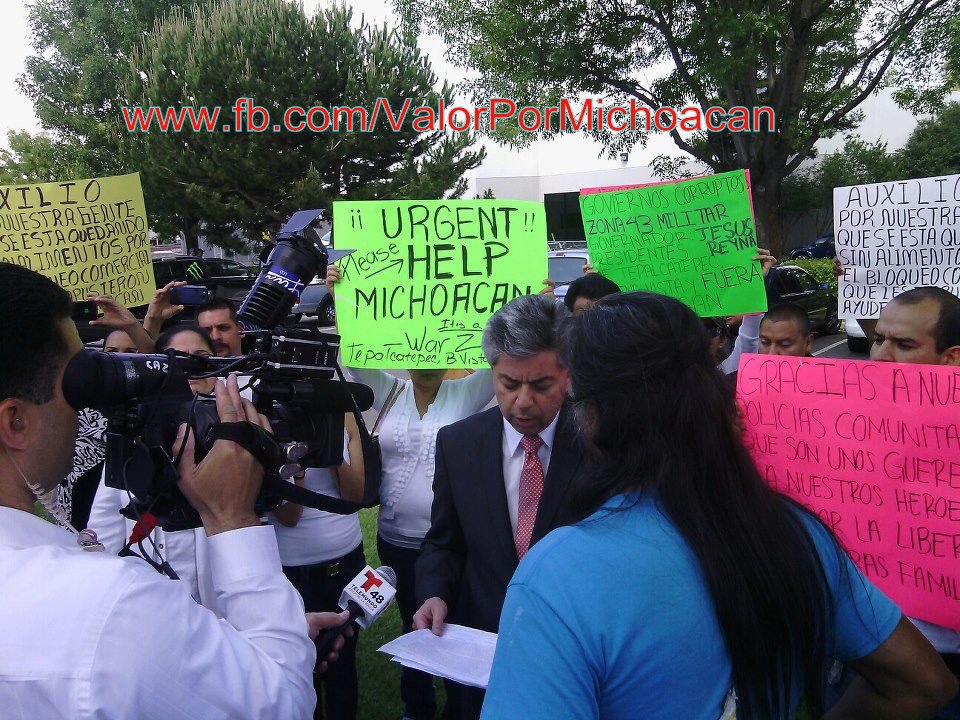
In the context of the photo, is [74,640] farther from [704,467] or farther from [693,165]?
[693,165]

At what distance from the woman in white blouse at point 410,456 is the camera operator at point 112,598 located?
170 centimetres

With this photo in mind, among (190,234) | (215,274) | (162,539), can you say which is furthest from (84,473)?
(190,234)

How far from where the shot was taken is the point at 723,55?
1243 centimetres

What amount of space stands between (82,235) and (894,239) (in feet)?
14.1

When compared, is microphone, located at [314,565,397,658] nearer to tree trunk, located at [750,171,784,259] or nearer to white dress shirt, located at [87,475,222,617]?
white dress shirt, located at [87,475,222,617]

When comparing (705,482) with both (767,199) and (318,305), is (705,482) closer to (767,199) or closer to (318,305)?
(767,199)

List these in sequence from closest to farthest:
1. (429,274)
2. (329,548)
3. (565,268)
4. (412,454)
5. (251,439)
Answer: (251,439) → (329,548) → (412,454) → (429,274) → (565,268)

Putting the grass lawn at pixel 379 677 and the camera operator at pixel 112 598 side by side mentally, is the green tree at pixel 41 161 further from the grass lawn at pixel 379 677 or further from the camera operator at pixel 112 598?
the camera operator at pixel 112 598

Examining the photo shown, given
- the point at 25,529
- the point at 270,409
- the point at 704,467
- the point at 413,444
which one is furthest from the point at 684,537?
the point at 413,444

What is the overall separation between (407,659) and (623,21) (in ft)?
46.0

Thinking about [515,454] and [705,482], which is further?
[515,454]

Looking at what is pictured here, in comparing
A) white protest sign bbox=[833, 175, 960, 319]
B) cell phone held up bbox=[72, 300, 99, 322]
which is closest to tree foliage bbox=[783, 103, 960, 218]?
white protest sign bbox=[833, 175, 960, 319]

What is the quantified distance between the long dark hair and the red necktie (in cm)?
96

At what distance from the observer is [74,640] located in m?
1.06
